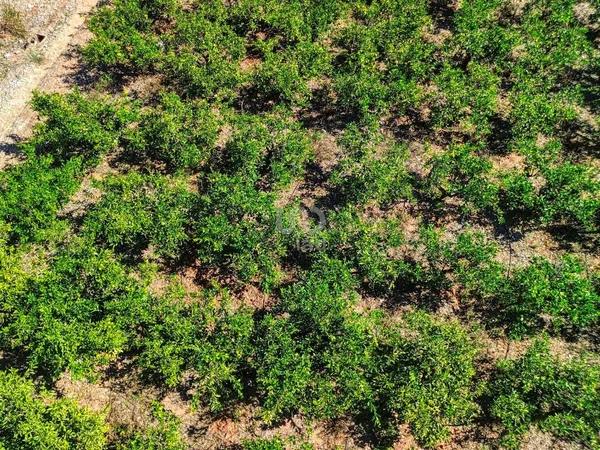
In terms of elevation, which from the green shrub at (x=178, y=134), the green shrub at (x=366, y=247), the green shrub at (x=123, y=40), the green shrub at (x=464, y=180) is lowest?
the green shrub at (x=366, y=247)

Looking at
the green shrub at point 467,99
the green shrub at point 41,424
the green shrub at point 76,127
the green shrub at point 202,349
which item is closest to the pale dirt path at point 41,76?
the green shrub at point 76,127

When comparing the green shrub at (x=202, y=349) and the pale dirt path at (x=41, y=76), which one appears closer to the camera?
the green shrub at (x=202, y=349)

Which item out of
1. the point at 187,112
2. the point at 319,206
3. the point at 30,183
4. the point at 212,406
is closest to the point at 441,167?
the point at 319,206

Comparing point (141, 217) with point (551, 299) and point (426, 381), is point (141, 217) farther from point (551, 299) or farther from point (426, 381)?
point (551, 299)

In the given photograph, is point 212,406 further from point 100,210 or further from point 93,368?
point 100,210

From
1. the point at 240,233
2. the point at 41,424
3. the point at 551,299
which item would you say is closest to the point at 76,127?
the point at 240,233

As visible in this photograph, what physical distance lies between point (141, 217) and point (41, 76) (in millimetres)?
16466

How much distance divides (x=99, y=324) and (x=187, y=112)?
502 inches

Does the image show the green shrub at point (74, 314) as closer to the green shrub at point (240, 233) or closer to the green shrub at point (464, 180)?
the green shrub at point (240, 233)

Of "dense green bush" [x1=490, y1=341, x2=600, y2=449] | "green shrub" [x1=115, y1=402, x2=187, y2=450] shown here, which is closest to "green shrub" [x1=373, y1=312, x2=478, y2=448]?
"dense green bush" [x1=490, y1=341, x2=600, y2=449]

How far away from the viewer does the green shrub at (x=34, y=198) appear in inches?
882

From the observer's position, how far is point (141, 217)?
2195 cm

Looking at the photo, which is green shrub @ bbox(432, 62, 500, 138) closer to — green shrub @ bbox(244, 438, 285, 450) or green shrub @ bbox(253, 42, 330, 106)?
green shrub @ bbox(253, 42, 330, 106)

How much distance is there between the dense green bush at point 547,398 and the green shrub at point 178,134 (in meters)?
18.3
